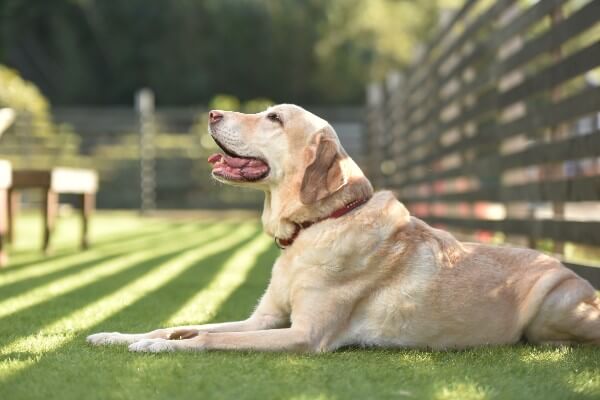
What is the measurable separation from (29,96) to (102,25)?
830 centimetres

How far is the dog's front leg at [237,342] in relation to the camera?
2.62 meters

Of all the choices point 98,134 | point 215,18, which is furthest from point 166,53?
point 98,134

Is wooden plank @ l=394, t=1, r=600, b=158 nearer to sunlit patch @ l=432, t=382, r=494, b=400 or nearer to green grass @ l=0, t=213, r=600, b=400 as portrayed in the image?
green grass @ l=0, t=213, r=600, b=400

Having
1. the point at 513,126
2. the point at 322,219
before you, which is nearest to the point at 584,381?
the point at 322,219

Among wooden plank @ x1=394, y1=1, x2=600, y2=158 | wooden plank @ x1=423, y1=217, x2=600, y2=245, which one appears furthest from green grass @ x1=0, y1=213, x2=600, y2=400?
wooden plank @ x1=394, y1=1, x2=600, y2=158

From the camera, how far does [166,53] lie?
22.9 m

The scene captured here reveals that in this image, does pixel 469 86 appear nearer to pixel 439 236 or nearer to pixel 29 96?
pixel 439 236

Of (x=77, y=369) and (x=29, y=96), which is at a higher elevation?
(x=29, y=96)

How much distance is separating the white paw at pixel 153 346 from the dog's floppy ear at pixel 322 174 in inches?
26.5

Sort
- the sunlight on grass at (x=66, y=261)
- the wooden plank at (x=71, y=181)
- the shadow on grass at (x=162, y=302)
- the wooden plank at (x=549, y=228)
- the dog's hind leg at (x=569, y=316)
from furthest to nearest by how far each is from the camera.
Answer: the wooden plank at (x=71, y=181)
the sunlight on grass at (x=66, y=261)
the wooden plank at (x=549, y=228)
the shadow on grass at (x=162, y=302)
the dog's hind leg at (x=569, y=316)

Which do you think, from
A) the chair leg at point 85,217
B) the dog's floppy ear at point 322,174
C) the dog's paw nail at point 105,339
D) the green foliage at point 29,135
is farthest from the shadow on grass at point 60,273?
the green foliage at point 29,135

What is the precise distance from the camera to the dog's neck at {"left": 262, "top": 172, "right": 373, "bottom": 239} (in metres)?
2.91

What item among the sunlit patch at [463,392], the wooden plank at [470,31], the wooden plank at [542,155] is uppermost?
the wooden plank at [470,31]

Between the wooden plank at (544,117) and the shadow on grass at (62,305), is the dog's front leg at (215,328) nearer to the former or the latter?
the shadow on grass at (62,305)
